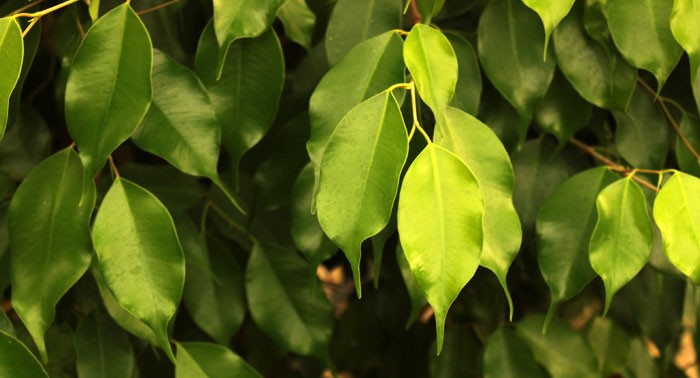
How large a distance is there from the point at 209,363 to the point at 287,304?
0.11 m

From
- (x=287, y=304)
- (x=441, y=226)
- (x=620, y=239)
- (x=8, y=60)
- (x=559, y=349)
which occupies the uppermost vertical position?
(x=8, y=60)

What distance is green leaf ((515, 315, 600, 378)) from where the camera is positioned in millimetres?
953

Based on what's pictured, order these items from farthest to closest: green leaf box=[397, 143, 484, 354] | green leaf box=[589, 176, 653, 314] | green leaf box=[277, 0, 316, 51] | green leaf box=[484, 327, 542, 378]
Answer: green leaf box=[484, 327, 542, 378], green leaf box=[277, 0, 316, 51], green leaf box=[589, 176, 653, 314], green leaf box=[397, 143, 484, 354]

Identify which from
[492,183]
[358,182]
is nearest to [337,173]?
[358,182]

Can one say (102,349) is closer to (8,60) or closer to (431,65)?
(8,60)

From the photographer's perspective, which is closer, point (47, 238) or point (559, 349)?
point (47, 238)

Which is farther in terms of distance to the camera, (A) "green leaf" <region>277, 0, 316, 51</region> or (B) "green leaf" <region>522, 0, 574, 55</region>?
(A) "green leaf" <region>277, 0, 316, 51</region>

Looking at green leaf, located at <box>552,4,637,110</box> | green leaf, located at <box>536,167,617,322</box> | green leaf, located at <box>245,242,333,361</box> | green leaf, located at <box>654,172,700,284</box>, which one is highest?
green leaf, located at <box>552,4,637,110</box>

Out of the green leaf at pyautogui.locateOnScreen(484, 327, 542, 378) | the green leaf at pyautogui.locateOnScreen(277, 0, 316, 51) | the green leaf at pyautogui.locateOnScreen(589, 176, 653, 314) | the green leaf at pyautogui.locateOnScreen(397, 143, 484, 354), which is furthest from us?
the green leaf at pyautogui.locateOnScreen(484, 327, 542, 378)

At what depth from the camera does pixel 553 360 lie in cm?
96

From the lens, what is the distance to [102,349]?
828 mm

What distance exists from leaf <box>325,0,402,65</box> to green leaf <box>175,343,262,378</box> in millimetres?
277

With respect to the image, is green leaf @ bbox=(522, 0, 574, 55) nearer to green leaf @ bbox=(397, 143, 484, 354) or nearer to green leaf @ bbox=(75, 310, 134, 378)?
green leaf @ bbox=(397, 143, 484, 354)

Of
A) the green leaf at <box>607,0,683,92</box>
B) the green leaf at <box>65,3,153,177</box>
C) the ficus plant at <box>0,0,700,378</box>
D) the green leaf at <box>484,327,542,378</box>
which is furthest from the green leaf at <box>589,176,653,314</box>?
the green leaf at <box>65,3,153,177</box>
